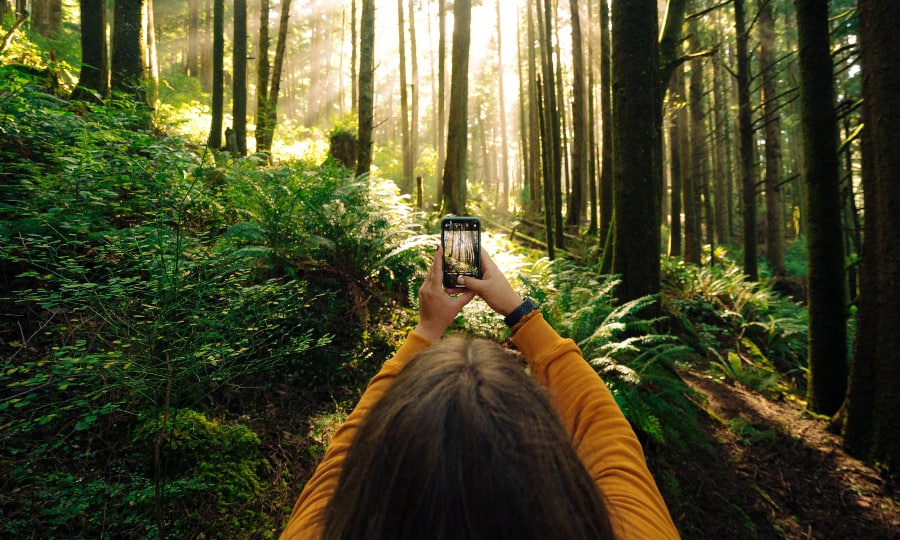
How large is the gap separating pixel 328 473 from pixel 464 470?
0.58 m

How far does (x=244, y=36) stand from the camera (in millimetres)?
10930

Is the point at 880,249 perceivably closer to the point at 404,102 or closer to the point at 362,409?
the point at 362,409

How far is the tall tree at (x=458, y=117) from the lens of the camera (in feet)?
29.7

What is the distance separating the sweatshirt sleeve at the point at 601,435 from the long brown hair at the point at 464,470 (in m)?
0.16

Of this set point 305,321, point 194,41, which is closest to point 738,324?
point 305,321

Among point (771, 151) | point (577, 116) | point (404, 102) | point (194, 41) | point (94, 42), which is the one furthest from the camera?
point (194, 41)

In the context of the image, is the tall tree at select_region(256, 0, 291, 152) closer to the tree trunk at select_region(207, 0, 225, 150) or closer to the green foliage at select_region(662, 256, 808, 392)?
the tree trunk at select_region(207, 0, 225, 150)

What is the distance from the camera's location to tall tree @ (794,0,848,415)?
197 inches

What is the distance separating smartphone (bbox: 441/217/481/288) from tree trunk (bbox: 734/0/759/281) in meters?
12.0

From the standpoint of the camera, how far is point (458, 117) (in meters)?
9.05

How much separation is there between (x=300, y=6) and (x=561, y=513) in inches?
1564

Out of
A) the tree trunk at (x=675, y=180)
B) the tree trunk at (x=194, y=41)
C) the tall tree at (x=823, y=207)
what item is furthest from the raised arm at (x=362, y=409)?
the tree trunk at (x=194, y=41)

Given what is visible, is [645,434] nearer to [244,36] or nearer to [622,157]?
[622,157]

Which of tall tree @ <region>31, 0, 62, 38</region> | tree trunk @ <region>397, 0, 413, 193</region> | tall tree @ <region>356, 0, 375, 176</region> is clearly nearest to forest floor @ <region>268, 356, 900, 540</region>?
tall tree @ <region>356, 0, 375, 176</region>
